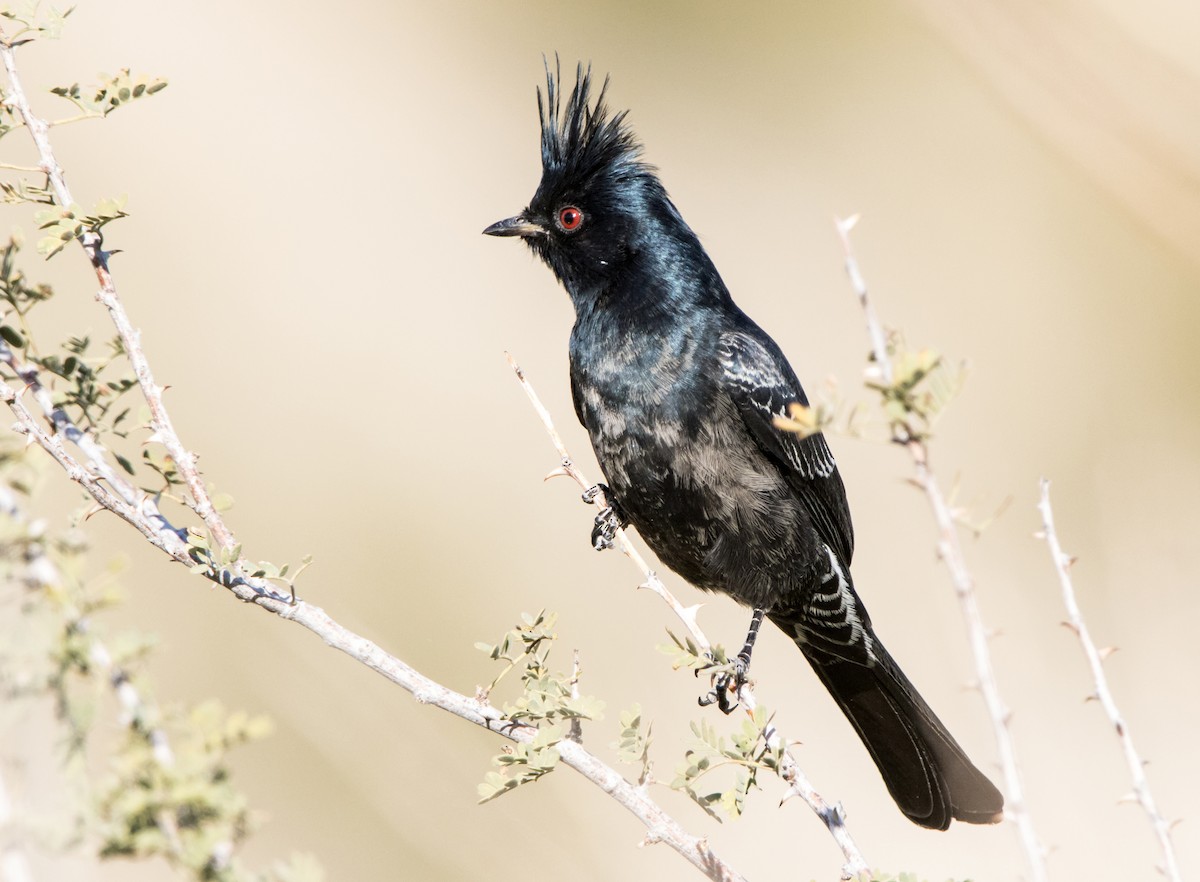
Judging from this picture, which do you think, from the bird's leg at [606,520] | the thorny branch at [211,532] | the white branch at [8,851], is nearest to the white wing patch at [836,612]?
the bird's leg at [606,520]

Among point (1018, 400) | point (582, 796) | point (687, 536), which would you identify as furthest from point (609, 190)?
point (1018, 400)

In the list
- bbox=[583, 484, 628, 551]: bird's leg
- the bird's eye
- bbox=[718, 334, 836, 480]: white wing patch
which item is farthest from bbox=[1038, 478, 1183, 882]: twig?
the bird's eye

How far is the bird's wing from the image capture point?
447 cm

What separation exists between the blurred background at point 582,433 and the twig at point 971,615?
3.33 metres

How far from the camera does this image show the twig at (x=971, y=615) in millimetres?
1517

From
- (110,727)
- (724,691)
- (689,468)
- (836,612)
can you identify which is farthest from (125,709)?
(836,612)

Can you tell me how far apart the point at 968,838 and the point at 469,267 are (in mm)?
4138

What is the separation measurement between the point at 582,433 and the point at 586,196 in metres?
1.91

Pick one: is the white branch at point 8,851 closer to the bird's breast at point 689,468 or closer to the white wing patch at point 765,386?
the bird's breast at point 689,468

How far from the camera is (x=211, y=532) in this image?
2.46 metres

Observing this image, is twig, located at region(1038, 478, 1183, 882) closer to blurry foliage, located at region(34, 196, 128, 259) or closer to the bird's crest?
blurry foliage, located at region(34, 196, 128, 259)

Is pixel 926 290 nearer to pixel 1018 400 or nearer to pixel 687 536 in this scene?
pixel 1018 400

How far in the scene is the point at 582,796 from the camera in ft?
18.0

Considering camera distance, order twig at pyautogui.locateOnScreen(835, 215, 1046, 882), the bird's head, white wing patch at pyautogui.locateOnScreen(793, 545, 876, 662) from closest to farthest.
Result: twig at pyautogui.locateOnScreen(835, 215, 1046, 882), white wing patch at pyautogui.locateOnScreen(793, 545, 876, 662), the bird's head
